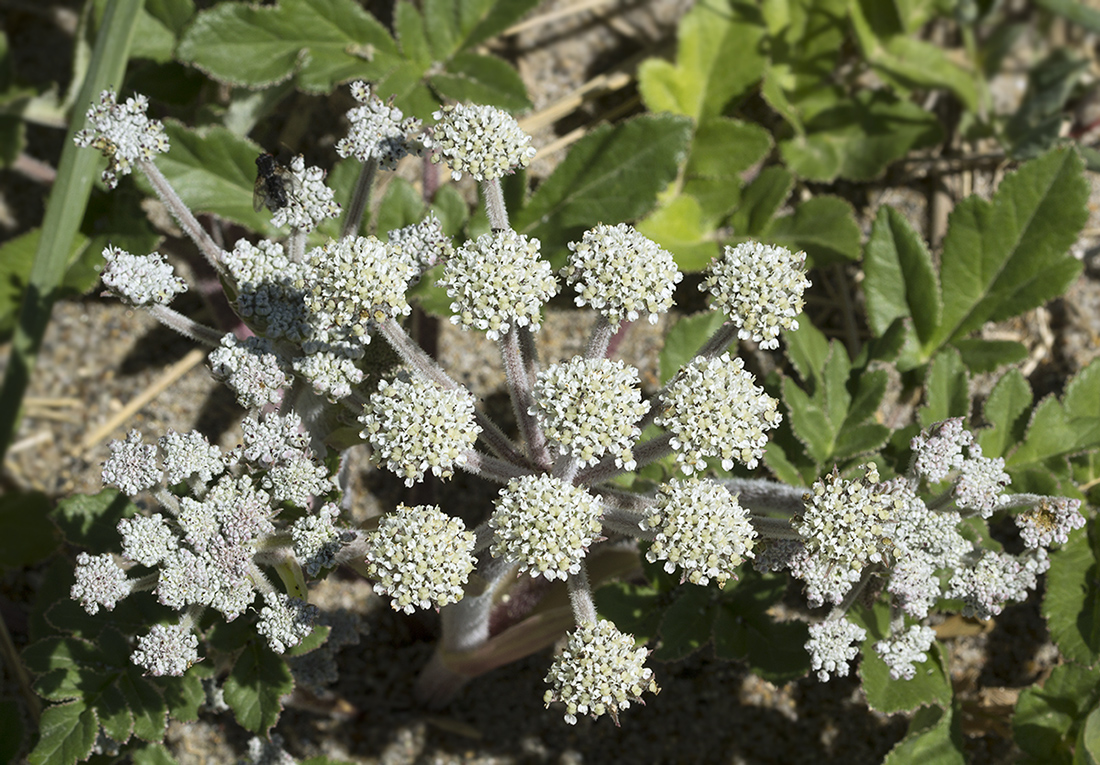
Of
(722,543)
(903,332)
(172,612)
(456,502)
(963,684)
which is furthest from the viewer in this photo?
(456,502)

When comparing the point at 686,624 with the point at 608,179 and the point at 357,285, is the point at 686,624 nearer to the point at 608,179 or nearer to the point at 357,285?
the point at 357,285

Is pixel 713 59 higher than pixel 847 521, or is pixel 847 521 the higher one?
pixel 713 59

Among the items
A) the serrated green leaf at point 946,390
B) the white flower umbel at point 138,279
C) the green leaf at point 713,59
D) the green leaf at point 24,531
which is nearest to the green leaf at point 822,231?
the green leaf at point 713,59

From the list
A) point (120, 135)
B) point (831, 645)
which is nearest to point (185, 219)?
point (120, 135)

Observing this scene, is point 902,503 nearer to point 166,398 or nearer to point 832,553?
point 832,553

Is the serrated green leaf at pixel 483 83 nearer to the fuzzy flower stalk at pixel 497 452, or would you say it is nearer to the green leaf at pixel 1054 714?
the fuzzy flower stalk at pixel 497 452

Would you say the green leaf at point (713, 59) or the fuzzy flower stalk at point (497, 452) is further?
the green leaf at point (713, 59)

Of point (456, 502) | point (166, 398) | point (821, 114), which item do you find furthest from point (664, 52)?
point (166, 398)
